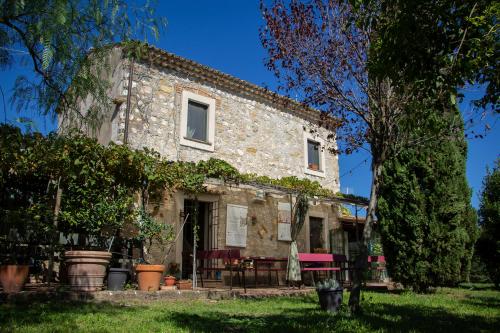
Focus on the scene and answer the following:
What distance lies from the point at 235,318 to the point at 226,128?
300 inches

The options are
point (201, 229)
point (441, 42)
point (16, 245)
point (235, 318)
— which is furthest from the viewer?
point (201, 229)

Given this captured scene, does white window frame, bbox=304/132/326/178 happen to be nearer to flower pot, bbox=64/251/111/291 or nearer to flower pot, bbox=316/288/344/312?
flower pot, bbox=316/288/344/312

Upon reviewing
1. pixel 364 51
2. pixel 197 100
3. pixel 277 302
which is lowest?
pixel 277 302

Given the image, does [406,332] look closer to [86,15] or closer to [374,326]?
[374,326]

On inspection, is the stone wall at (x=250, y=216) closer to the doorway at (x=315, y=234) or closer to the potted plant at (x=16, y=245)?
the doorway at (x=315, y=234)

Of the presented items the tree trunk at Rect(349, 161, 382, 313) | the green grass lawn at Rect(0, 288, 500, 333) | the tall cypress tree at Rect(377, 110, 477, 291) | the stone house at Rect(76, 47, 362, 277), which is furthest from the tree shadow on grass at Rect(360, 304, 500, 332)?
the stone house at Rect(76, 47, 362, 277)

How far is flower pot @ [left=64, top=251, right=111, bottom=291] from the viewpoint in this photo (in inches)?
285

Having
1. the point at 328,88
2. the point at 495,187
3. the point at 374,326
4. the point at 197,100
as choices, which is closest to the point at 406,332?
the point at 374,326

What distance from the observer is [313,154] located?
15.3 m

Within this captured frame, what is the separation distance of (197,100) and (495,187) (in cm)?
987

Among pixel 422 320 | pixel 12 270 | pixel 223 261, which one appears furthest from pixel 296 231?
pixel 12 270

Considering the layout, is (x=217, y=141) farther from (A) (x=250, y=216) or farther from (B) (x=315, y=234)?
(B) (x=315, y=234)

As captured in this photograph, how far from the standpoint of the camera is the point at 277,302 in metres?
7.85

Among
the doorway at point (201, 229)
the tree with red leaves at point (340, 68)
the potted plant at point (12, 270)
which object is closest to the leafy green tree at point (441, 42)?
the tree with red leaves at point (340, 68)
